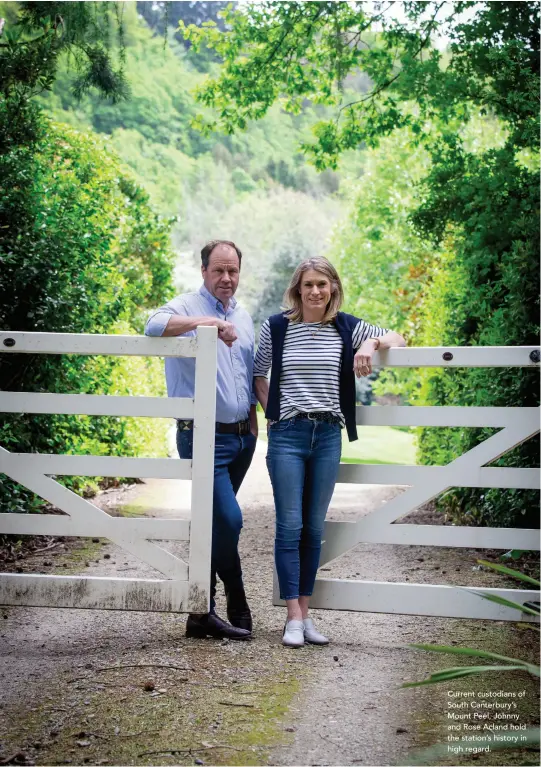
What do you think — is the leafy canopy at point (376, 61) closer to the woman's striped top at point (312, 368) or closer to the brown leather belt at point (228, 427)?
the woman's striped top at point (312, 368)

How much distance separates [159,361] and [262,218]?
30105 mm

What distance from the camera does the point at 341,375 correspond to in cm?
432

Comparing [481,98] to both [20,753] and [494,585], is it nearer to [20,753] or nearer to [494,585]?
[494,585]

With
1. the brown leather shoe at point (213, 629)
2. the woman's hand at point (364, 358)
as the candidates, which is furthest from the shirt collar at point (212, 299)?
the brown leather shoe at point (213, 629)

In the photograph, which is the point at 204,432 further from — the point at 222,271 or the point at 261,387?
the point at 222,271

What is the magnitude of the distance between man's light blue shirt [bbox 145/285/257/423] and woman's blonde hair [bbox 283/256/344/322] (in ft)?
1.02

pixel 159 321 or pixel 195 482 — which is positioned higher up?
pixel 159 321

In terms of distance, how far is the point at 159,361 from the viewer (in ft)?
41.4

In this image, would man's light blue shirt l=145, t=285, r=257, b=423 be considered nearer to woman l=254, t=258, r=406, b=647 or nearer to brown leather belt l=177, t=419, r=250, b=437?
brown leather belt l=177, t=419, r=250, b=437

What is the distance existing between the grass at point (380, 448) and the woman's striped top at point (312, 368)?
1192cm

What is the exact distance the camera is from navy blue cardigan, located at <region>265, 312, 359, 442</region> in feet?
14.1

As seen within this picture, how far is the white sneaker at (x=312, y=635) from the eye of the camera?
14.3 feet

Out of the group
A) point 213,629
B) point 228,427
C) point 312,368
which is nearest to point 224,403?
point 228,427

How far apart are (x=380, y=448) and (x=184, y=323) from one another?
1668 cm
